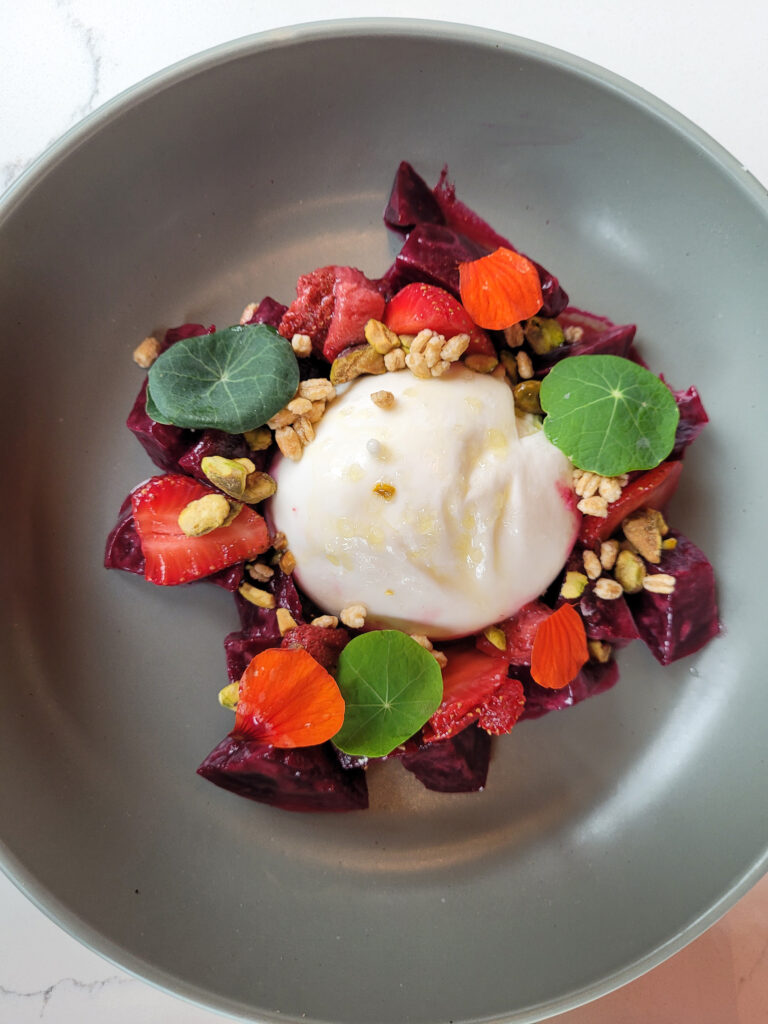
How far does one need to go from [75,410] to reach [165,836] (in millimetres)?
747

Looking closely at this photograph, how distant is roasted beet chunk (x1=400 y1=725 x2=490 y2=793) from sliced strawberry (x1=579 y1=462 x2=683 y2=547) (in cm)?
40

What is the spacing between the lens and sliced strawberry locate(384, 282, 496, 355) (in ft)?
3.95

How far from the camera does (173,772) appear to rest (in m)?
1.26

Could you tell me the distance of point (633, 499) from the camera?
1.25 m

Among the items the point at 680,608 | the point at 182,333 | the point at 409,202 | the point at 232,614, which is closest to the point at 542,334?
the point at 409,202

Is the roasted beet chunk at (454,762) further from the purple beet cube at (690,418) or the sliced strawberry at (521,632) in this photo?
the purple beet cube at (690,418)

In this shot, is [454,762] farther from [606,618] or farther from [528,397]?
[528,397]

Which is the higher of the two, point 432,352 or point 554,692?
point 432,352

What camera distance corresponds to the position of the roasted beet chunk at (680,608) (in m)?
1.26

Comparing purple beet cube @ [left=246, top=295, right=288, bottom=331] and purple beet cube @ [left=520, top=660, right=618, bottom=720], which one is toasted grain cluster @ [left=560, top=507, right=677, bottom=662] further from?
purple beet cube @ [left=246, top=295, right=288, bottom=331]

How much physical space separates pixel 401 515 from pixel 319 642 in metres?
0.25

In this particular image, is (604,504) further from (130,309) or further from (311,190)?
(130,309)

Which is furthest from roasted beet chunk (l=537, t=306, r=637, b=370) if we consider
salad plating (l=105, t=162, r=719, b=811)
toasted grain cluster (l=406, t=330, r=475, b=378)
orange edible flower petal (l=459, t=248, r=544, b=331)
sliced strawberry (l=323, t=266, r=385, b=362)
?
sliced strawberry (l=323, t=266, r=385, b=362)

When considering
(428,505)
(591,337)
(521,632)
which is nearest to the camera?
(428,505)
